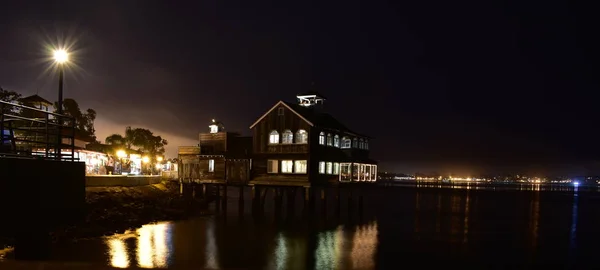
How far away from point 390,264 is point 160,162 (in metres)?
65.0

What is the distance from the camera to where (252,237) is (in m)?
31.9

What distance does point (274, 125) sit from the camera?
42.9 metres

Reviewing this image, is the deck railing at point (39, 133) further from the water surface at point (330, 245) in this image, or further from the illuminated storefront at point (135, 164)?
the illuminated storefront at point (135, 164)

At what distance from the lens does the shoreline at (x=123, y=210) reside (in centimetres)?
2659

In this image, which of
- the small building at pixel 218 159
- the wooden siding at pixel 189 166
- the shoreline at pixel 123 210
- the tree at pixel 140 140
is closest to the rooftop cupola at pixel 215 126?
the small building at pixel 218 159

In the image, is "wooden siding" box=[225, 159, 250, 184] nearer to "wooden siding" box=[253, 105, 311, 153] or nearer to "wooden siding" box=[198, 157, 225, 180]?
"wooden siding" box=[198, 157, 225, 180]

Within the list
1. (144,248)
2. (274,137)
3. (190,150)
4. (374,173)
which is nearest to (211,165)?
(190,150)

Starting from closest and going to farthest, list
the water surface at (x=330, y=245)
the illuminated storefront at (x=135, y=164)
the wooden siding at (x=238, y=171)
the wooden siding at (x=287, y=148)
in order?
the water surface at (x=330, y=245) < the wooden siding at (x=287, y=148) < the wooden siding at (x=238, y=171) < the illuminated storefront at (x=135, y=164)

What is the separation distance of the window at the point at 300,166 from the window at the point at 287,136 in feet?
7.16

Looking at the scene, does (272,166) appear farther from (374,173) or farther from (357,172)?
(374,173)

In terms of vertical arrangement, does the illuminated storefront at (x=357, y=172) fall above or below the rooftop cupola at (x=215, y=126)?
below

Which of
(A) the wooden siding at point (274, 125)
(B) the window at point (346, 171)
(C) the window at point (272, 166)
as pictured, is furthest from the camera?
(B) the window at point (346, 171)

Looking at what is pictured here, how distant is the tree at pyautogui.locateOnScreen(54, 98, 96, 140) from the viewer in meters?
61.1

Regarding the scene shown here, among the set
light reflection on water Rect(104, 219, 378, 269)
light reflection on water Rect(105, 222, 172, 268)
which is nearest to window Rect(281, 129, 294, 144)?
light reflection on water Rect(104, 219, 378, 269)
